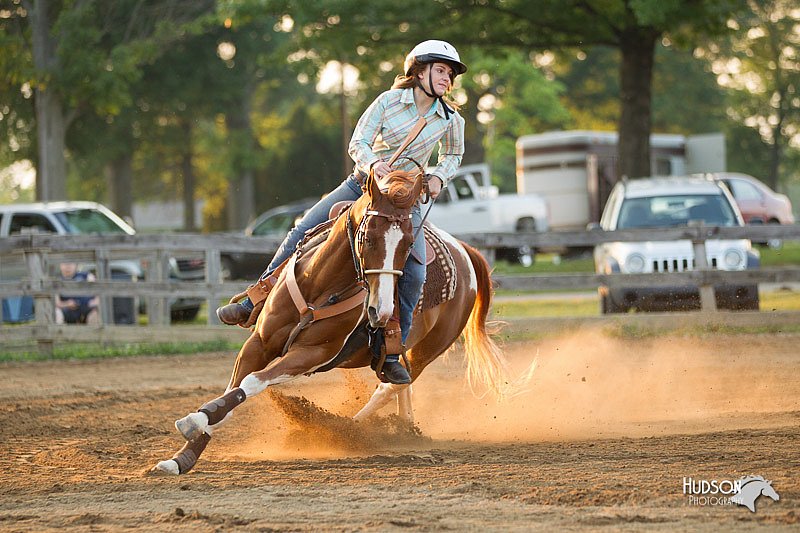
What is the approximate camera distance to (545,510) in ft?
17.4

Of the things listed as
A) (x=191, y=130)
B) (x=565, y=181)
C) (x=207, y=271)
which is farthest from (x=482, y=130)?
(x=207, y=271)

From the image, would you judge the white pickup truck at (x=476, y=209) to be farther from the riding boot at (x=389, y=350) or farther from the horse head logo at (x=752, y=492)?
the horse head logo at (x=752, y=492)

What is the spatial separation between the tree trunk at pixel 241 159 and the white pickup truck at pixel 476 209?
15.2 meters

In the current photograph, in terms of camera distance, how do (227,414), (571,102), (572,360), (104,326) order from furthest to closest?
(571,102) → (104,326) → (572,360) → (227,414)

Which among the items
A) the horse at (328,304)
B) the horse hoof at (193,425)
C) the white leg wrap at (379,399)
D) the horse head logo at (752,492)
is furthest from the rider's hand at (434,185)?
the horse head logo at (752,492)

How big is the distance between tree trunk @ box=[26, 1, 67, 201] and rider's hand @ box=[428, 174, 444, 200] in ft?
76.9

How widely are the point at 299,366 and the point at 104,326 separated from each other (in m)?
8.30

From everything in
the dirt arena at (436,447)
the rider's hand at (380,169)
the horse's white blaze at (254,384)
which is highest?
the rider's hand at (380,169)

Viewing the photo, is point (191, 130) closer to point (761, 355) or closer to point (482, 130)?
point (482, 130)

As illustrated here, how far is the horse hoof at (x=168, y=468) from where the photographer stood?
663cm

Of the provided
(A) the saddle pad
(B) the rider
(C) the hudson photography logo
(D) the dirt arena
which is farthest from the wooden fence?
(C) the hudson photography logo

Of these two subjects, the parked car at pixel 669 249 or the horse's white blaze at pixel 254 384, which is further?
the parked car at pixel 669 249

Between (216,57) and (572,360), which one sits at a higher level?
(216,57)

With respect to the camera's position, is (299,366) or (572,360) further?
(572,360)
